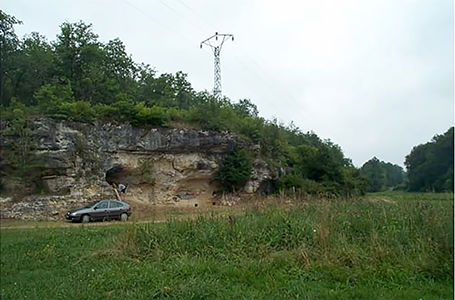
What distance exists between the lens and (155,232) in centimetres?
873

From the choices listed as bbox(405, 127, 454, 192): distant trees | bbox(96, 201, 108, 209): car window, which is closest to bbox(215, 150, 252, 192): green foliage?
bbox(405, 127, 454, 192): distant trees

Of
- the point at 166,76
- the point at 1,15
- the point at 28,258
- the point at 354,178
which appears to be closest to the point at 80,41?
the point at 1,15

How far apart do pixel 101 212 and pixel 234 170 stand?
42.8ft

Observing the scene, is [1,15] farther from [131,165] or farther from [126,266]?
[126,266]

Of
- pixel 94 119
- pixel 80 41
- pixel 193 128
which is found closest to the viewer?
pixel 94 119

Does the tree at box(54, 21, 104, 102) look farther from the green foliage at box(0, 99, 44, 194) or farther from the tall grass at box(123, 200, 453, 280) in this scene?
the tall grass at box(123, 200, 453, 280)

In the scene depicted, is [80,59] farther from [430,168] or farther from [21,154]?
[430,168]

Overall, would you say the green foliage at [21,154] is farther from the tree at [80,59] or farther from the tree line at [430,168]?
the tree line at [430,168]

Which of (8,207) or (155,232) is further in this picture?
(8,207)

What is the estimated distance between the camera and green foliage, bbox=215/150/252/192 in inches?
1265

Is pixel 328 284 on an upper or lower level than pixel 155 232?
lower

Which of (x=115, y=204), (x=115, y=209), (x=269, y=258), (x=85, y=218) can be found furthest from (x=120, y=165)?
(x=269, y=258)

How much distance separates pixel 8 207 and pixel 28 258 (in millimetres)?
16989

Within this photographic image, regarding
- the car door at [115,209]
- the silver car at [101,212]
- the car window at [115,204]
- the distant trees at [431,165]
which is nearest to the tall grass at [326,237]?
the distant trees at [431,165]
